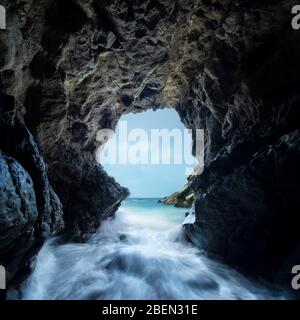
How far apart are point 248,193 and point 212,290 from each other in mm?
2946

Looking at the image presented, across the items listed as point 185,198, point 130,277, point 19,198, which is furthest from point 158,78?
point 185,198

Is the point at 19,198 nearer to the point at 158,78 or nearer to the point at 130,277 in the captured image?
the point at 130,277

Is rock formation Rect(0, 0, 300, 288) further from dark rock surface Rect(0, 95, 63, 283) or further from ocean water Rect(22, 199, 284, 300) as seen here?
ocean water Rect(22, 199, 284, 300)

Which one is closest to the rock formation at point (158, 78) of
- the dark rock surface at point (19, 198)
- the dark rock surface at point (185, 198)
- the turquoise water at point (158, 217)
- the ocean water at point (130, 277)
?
the dark rock surface at point (19, 198)

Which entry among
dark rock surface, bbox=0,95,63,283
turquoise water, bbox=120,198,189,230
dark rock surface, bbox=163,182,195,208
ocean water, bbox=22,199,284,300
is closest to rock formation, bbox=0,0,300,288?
dark rock surface, bbox=0,95,63,283

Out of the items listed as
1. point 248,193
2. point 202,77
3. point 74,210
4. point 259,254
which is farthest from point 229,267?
point 202,77

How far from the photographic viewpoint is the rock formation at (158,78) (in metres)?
5.48

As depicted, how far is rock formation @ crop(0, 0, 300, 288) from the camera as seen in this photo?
548 centimetres

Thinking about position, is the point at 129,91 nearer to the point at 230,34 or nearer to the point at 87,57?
the point at 87,57

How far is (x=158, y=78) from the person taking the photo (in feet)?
38.2

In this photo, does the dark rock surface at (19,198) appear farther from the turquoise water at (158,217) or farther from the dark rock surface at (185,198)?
the dark rock surface at (185,198)

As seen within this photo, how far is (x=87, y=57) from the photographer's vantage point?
8031 millimetres

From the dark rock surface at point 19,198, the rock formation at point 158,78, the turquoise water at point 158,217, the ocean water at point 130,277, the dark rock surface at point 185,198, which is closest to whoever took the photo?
the dark rock surface at point 19,198

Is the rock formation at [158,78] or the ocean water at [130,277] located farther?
the ocean water at [130,277]
